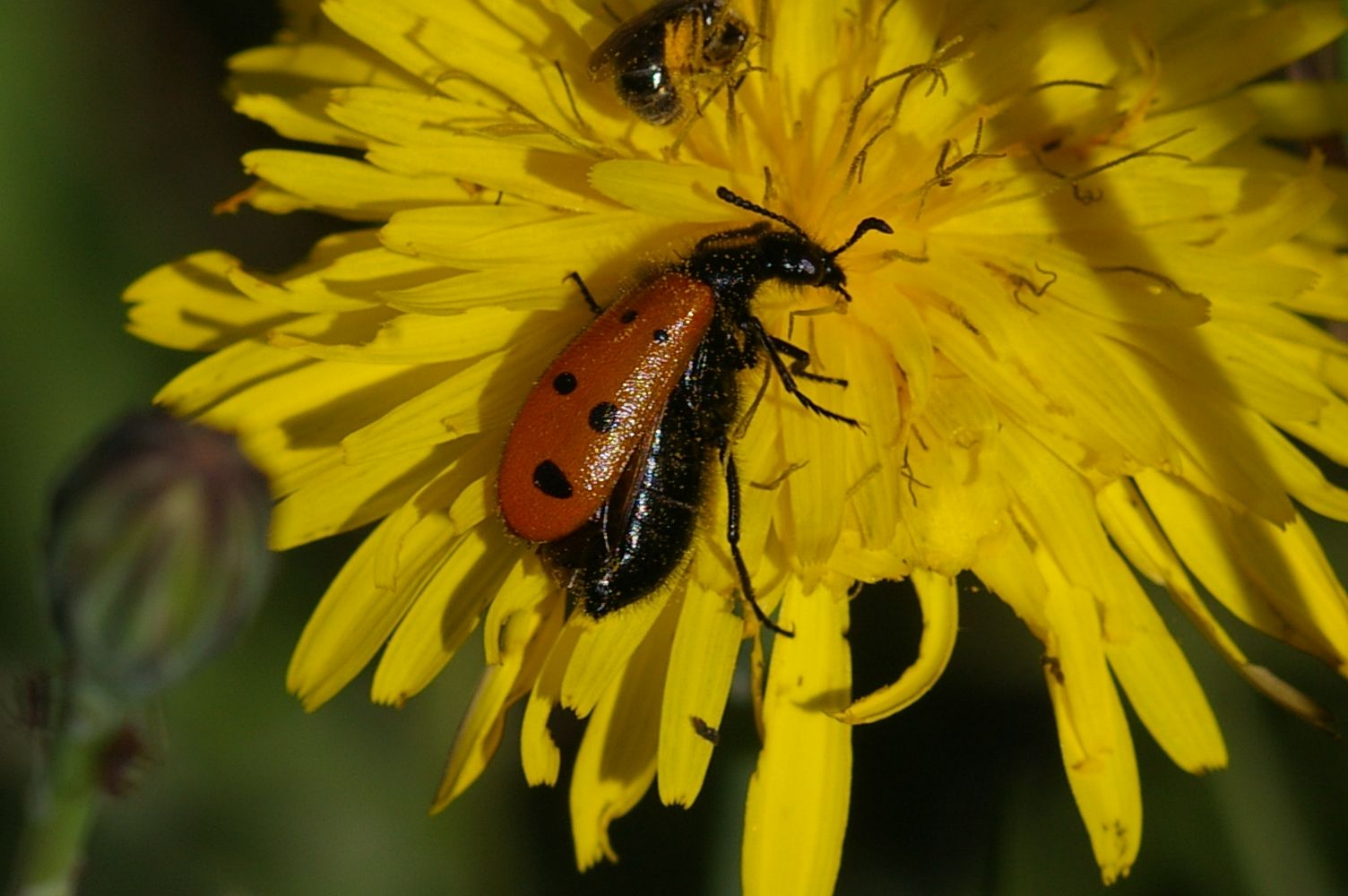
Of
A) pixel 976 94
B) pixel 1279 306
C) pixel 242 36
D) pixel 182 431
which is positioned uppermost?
pixel 242 36

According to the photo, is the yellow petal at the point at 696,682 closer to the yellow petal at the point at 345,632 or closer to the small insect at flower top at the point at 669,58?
the yellow petal at the point at 345,632

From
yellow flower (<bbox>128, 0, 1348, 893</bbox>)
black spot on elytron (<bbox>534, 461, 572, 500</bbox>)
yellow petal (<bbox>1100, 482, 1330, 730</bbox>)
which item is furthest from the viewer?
yellow petal (<bbox>1100, 482, 1330, 730</bbox>)

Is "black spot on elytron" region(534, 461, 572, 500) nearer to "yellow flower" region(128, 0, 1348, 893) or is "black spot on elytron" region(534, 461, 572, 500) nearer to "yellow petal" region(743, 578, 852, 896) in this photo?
"yellow flower" region(128, 0, 1348, 893)

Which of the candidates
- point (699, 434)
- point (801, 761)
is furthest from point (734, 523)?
point (801, 761)

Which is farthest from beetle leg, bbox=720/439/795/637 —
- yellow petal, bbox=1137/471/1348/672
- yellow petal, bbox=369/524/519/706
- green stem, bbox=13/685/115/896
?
green stem, bbox=13/685/115/896

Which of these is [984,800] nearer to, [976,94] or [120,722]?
[976,94]

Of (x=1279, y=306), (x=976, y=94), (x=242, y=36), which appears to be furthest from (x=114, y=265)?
(x=1279, y=306)
